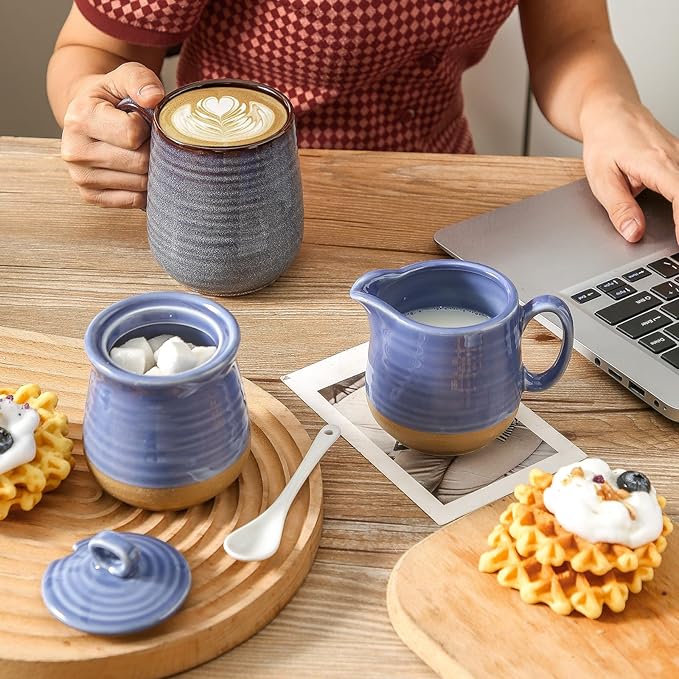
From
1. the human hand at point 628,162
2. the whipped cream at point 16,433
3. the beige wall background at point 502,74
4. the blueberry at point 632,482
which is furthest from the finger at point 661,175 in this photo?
the beige wall background at point 502,74

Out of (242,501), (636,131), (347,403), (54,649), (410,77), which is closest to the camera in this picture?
(54,649)

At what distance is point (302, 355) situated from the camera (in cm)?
84

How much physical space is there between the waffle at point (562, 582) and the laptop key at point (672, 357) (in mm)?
243

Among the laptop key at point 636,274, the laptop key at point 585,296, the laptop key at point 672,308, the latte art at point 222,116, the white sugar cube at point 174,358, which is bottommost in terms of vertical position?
the laptop key at point 585,296

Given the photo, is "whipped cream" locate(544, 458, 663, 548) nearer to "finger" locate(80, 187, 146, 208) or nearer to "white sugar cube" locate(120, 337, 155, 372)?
"white sugar cube" locate(120, 337, 155, 372)

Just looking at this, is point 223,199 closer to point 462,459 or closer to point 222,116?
point 222,116

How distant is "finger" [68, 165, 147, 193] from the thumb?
0.08 m

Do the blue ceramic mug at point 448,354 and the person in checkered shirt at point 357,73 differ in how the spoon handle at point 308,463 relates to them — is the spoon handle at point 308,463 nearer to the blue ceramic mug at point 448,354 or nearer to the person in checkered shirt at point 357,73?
the blue ceramic mug at point 448,354

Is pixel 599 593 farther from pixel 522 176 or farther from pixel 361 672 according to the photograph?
pixel 522 176

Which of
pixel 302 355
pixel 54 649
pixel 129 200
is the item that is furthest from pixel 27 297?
pixel 54 649

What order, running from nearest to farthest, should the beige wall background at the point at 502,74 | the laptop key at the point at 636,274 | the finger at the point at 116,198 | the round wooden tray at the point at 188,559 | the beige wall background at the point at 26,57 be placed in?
the round wooden tray at the point at 188,559 < the laptop key at the point at 636,274 < the finger at the point at 116,198 < the beige wall background at the point at 502,74 < the beige wall background at the point at 26,57

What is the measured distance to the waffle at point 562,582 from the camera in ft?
1.89

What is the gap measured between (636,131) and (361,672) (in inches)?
29.1

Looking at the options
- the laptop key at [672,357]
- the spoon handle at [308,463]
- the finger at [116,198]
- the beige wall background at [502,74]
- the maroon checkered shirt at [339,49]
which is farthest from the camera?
the beige wall background at [502,74]
